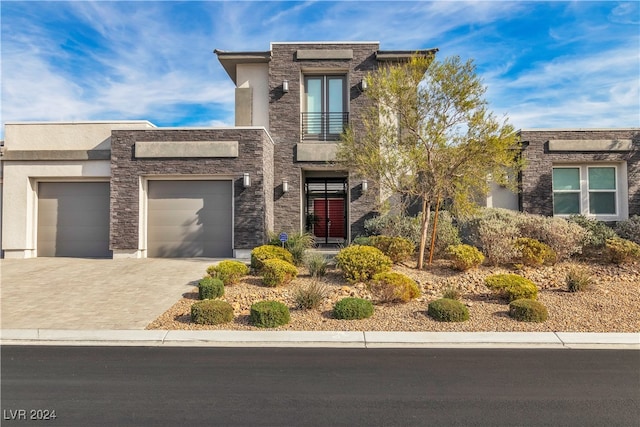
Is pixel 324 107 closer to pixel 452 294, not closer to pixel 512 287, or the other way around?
pixel 452 294

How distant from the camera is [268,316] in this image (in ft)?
25.3

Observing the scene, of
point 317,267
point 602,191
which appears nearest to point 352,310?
point 317,267

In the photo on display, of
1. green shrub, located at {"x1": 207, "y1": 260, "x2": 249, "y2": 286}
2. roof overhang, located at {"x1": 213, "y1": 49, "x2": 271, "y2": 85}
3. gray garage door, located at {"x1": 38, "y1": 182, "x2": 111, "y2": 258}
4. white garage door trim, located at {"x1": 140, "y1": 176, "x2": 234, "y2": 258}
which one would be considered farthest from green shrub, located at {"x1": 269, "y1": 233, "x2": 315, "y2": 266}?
roof overhang, located at {"x1": 213, "y1": 49, "x2": 271, "y2": 85}

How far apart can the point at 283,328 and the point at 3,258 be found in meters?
12.7

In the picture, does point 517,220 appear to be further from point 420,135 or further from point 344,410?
point 344,410

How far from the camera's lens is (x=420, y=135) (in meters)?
11.1

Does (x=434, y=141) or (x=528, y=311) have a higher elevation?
(x=434, y=141)

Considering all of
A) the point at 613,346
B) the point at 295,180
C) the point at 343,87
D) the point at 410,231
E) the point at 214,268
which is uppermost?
the point at 343,87

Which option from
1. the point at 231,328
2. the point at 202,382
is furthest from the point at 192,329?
the point at 202,382

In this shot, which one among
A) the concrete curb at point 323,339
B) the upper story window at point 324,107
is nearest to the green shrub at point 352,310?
the concrete curb at point 323,339

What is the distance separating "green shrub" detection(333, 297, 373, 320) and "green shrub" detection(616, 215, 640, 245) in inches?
395

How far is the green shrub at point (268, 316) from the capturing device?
7.70 m

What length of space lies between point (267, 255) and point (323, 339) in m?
4.74

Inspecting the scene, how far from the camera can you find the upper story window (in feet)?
56.0
